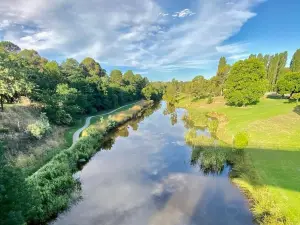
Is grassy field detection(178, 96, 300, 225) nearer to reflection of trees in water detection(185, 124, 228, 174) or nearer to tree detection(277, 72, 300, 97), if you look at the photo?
reflection of trees in water detection(185, 124, 228, 174)

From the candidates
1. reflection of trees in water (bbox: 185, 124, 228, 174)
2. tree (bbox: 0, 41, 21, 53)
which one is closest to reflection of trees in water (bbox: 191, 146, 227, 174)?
reflection of trees in water (bbox: 185, 124, 228, 174)

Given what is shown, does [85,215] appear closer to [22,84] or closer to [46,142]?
[46,142]

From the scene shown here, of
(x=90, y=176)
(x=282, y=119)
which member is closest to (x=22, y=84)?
(x=90, y=176)

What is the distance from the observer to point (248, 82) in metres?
49.2

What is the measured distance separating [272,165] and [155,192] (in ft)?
38.7

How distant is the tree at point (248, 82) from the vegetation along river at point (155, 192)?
2555 cm

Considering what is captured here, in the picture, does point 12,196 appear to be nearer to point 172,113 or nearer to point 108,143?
point 108,143

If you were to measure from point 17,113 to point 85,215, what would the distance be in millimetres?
22629

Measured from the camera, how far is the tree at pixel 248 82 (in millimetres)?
49125

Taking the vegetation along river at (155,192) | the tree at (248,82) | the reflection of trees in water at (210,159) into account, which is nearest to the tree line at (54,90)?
the vegetation along river at (155,192)

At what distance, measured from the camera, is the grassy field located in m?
14.9

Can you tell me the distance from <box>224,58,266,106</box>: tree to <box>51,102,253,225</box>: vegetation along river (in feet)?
83.8

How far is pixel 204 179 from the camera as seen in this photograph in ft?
70.5

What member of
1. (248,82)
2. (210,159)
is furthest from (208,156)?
(248,82)
